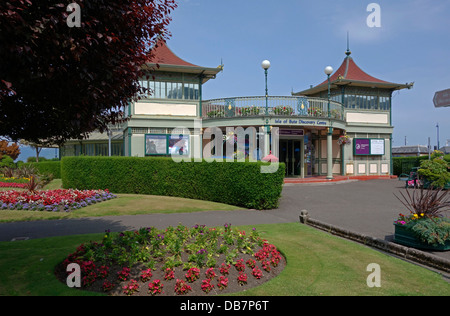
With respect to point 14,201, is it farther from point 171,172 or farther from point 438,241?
point 438,241

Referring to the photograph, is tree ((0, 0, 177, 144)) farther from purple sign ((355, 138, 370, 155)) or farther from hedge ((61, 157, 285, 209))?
purple sign ((355, 138, 370, 155))

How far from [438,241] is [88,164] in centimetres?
1655

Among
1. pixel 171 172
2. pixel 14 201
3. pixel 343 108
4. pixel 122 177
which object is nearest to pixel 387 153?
pixel 343 108

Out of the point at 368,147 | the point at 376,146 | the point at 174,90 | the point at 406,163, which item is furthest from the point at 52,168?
the point at 406,163

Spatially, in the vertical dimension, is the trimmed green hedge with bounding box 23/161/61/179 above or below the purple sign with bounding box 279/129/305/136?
below

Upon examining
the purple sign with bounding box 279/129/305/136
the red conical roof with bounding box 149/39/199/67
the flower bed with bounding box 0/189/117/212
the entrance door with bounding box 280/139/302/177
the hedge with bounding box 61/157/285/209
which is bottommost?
the flower bed with bounding box 0/189/117/212

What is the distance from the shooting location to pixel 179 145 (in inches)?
942

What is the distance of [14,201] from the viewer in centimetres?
1325

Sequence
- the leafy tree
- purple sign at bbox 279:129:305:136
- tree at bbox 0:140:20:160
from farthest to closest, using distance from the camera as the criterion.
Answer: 1. tree at bbox 0:140:20:160
2. purple sign at bbox 279:129:305:136
3. the leafy tree

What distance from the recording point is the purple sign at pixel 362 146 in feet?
95.5

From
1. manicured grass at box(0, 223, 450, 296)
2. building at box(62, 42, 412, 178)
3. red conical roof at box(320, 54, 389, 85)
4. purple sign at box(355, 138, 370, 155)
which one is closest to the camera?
manicured grass at box(0, 223, 450, 296)

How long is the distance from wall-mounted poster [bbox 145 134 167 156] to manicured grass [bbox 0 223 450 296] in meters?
15.5

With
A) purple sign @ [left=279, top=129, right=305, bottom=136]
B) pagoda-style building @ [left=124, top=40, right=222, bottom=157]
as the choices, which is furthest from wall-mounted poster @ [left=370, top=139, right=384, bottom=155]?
pagoda-style building @ [left=124, top=40, right=222, bottom=157]

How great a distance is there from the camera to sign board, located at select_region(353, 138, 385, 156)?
1147 inches
